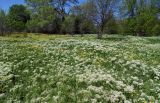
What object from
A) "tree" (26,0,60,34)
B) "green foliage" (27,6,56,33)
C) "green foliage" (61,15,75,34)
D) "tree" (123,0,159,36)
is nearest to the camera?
"green foliage" (27,6,56,33)

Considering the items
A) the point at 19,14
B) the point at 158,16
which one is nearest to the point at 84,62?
the point at 158,16

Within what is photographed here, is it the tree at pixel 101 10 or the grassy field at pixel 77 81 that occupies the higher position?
the tree at pixel 101 10

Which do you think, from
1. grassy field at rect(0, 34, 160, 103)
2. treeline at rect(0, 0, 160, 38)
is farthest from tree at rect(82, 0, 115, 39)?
grassy field at rect(0, 34, 160, 103)

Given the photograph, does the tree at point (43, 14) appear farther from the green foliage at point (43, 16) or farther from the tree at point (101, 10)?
the tree at point (101, 10)

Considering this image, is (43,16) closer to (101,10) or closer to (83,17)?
(83,17)

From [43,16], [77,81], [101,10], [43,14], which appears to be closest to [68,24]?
[43,16]

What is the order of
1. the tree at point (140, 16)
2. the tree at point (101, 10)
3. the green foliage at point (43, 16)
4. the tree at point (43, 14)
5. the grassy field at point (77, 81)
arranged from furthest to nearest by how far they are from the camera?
1. the tree at point (140, 16)
2. the tree at point (43, 14)
3. the green foliage at point (43, 16)
4. the tree at point (101, 10)
5. the grassy field at point (77, 81)

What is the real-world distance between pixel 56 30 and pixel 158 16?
26979 mm

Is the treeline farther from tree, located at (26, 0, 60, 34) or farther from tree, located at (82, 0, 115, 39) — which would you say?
tree, located at (82, 0, 115, 39)

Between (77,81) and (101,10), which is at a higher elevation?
(101,10)

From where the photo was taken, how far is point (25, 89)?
11188mm

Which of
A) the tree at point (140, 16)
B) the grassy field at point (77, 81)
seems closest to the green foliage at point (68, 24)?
the tree at point (140, 16)

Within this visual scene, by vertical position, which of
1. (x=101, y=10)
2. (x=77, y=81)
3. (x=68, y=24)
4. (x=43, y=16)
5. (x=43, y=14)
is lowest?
(x=68, y=24)

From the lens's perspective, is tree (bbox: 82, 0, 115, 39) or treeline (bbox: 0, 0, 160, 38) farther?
treeline (bbox: 0, 0, 160, 38)
